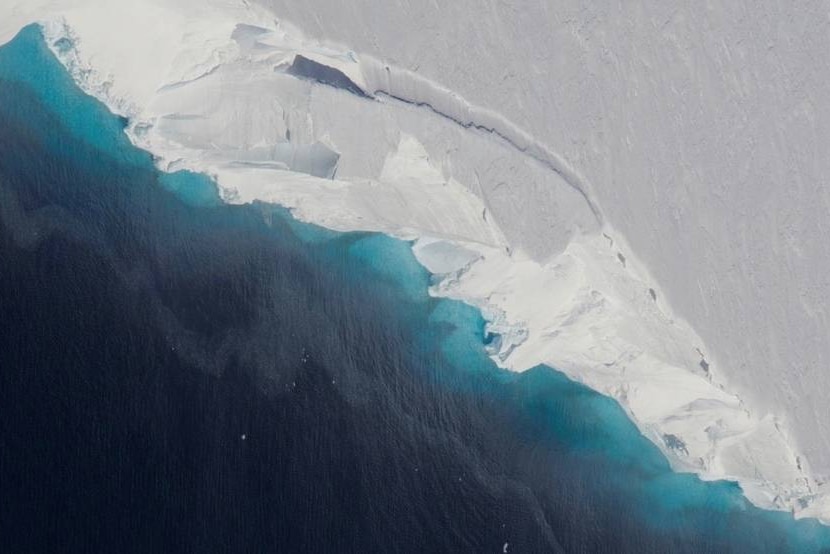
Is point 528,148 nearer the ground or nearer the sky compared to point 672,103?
nearer the ground

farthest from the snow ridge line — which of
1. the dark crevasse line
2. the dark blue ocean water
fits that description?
the dark blue ocean water

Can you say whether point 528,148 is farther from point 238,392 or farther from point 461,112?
point 238,392

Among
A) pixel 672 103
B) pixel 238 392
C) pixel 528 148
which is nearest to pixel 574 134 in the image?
pixel 528 148

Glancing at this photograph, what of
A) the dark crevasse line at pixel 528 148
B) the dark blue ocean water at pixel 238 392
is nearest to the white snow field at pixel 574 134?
the dark crevasse line at pixel 528 148

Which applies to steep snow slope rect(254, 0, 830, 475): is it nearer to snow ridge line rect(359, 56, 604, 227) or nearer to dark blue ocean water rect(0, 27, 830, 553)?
snow ridge line rect(359, 56, 604, 227)

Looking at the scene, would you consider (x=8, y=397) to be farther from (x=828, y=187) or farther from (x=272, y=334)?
(x=828, y=187)

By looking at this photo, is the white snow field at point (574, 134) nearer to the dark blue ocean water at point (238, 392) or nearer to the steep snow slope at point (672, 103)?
the steep snow slope at point (672, 103)

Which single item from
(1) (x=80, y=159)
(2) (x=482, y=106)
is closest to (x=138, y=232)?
(1) (x=80, y=159)
